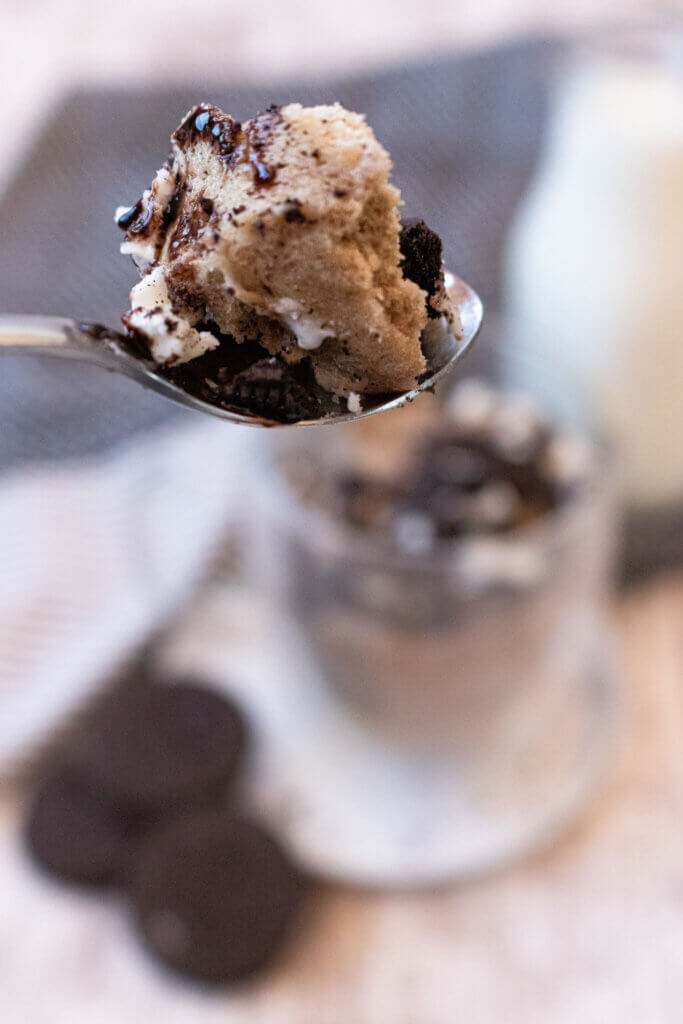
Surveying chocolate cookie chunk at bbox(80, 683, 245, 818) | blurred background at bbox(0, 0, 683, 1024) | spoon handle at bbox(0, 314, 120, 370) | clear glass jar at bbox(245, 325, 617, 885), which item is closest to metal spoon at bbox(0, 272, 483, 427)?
spoon handle at bbox(0, 314, 120, 370)

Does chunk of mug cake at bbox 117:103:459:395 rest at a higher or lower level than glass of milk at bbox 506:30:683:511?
higher

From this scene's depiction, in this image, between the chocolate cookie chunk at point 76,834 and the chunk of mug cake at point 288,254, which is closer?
the chunk of mug cake at point 288,254

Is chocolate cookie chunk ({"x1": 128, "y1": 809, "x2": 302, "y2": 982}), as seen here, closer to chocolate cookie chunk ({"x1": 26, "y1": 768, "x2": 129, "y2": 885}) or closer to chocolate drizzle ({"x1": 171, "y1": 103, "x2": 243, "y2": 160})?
chocolate cookie chunk ({"x1": 26, "y1": 768, "x2": 129, "y2": 885})

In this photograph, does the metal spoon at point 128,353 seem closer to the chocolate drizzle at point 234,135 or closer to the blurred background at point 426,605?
the chocolate drizzle at point 234,135

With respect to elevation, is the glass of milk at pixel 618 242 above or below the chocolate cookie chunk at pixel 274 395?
below

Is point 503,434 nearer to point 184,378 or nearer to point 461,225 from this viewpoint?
point 461,225

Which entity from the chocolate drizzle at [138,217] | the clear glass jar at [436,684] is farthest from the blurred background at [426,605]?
the chocolate drizzle at [138,217]

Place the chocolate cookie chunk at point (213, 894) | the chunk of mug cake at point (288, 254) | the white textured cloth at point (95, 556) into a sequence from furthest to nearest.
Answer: the white textured cloth at point (95, 556)
the chocolate cookie chunk at point (213, 894)
the chunk of mug cake at point (288, 254)

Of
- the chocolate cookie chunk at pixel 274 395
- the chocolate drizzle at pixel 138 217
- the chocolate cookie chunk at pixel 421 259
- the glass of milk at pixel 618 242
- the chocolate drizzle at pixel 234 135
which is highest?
the chocolate drizzle at pixel 234 135
